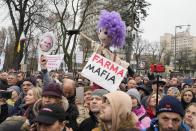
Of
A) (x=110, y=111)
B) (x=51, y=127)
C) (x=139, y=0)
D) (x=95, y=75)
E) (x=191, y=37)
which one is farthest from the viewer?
(x=191, y=37)

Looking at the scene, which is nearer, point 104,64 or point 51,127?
point 51,127

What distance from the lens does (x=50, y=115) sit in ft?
12.8

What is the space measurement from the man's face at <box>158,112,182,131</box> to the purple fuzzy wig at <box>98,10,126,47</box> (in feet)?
7.10

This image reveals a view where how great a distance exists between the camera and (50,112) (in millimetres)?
3898

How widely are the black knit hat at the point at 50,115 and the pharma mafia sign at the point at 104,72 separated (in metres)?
1.84

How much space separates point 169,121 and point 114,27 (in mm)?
2347

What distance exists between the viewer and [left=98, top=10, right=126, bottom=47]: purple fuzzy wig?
621 cm

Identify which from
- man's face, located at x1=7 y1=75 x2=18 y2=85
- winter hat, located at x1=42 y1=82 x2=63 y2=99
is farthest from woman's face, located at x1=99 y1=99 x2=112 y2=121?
man's face, located at x1=7 y1=75 x2=18 y2=85

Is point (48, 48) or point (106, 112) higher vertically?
point (48, 48)

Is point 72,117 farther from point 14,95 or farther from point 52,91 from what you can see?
point 14,95

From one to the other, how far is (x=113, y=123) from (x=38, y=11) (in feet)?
94.9

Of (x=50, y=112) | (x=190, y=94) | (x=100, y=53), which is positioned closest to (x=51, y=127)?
(x=50, y=112)

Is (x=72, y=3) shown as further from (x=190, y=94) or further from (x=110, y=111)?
(x=110, y=111)

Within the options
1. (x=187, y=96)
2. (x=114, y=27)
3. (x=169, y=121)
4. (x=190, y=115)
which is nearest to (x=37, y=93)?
(x=114, y=27)
